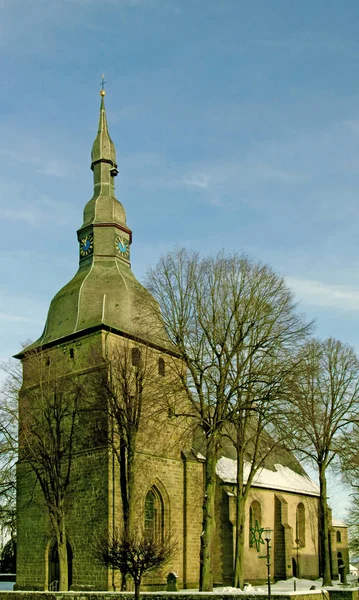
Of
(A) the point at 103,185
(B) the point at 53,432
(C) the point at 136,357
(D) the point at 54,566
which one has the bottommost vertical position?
(D) the point at 54,566

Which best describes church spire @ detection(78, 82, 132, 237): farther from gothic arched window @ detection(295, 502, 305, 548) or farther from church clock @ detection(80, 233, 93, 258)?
gothic arched window @ detection(295, 502, 305, 548)

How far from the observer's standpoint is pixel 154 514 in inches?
1276

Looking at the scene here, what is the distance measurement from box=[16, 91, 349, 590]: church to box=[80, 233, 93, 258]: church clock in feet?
0.21

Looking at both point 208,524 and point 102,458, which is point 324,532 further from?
point 102,458

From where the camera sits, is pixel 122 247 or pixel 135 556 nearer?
pixel 135 556

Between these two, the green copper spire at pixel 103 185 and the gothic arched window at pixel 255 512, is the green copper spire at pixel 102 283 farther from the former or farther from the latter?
the gothic arched window at pixel 255 512

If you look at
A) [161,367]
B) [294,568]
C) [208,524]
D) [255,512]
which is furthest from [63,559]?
[294,568]

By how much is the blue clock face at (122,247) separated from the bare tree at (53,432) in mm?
7104

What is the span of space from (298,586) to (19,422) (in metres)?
16.7

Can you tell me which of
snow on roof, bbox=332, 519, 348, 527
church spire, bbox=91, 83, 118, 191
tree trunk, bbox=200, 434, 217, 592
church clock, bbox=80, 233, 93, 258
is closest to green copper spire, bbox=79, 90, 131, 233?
church spire, bbox=91, 83, 118, 191

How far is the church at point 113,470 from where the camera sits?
30062 millimetres

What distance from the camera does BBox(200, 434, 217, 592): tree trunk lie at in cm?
2462

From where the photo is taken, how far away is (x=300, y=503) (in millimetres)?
43156

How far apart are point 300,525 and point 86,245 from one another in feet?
70.7
